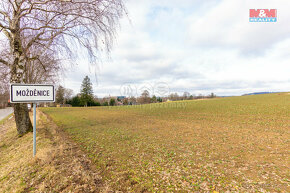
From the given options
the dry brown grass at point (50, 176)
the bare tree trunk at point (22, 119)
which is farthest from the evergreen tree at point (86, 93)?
the dry brown grass at point (50, 176)

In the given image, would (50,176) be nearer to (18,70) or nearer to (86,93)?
(18,70)

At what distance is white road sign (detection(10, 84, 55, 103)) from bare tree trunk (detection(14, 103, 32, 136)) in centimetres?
→ 438

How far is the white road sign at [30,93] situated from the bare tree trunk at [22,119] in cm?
438

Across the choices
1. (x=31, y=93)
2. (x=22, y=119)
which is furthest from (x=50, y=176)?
(x=22, y=119)

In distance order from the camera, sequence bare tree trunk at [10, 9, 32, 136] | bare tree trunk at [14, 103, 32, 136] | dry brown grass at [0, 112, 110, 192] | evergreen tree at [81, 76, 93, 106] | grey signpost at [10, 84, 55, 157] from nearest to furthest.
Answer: dry brown grass at [0, 112, 110, 192], grey signpost at [10, 84, 55, 157], bare tree trunk at [10, 9, 32, 136], bare tree trunk at [14, 103, 32, 136], evergreen tree at [81, 76, 93, 106]

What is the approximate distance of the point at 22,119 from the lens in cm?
747

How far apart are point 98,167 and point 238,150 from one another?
621cm

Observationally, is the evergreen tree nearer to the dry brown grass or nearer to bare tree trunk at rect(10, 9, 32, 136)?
bare tree trunk at rect(10, 9, 32, 136)

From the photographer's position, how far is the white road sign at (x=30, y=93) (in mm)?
3928

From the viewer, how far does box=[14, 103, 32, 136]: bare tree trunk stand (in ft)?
23.6

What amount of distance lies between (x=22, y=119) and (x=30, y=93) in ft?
16.3

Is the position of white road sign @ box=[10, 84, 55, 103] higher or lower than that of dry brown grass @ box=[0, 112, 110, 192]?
higher

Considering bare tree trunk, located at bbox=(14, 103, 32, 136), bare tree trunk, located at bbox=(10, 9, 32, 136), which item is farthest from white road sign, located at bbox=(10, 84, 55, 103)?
bare tree trunk, located at bbox=(14, 103, 32, 136)

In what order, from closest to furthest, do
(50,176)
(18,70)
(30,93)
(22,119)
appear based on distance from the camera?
(50,176) → (30,93) → (18,70) → (22,119)
